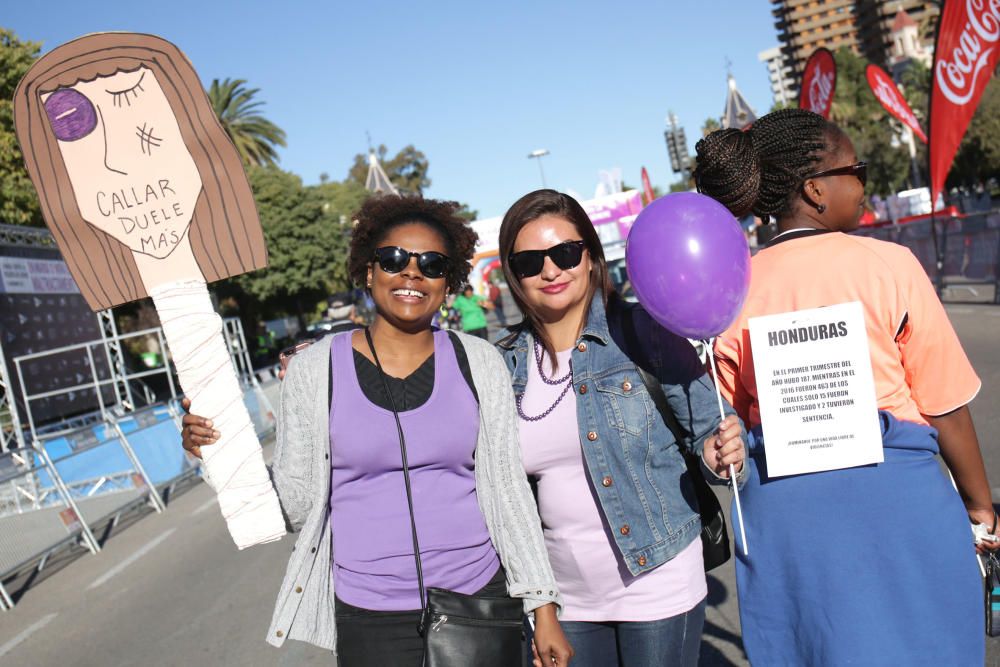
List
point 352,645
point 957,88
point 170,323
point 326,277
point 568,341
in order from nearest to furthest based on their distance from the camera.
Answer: point 352,645 → point 170,323 → point 568,341 → point 957,88 → point 326,277

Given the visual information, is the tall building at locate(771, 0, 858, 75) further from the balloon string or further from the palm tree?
the balloon string

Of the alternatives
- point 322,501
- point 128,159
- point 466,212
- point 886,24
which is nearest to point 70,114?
point 128,159

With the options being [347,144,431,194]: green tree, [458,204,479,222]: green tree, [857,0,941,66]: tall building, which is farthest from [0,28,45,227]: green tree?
[857,0,941,66]: tall building

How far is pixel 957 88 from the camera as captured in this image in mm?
11508

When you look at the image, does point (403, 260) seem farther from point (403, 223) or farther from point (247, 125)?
point (247, 125)

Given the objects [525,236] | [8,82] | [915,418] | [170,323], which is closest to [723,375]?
[915,418]

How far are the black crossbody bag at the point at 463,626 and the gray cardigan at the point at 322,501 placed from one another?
77 mm

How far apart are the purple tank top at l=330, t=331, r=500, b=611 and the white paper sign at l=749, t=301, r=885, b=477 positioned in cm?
78

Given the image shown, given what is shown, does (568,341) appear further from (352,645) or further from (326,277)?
(326,277)

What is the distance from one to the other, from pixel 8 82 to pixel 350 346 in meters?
23.3

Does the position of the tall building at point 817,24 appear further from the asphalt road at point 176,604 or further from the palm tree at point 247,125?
the asphalt road at point 176,604

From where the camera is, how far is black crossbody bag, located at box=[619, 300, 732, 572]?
2.39 meters

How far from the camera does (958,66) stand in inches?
442

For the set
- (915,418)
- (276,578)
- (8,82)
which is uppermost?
(8,82)
